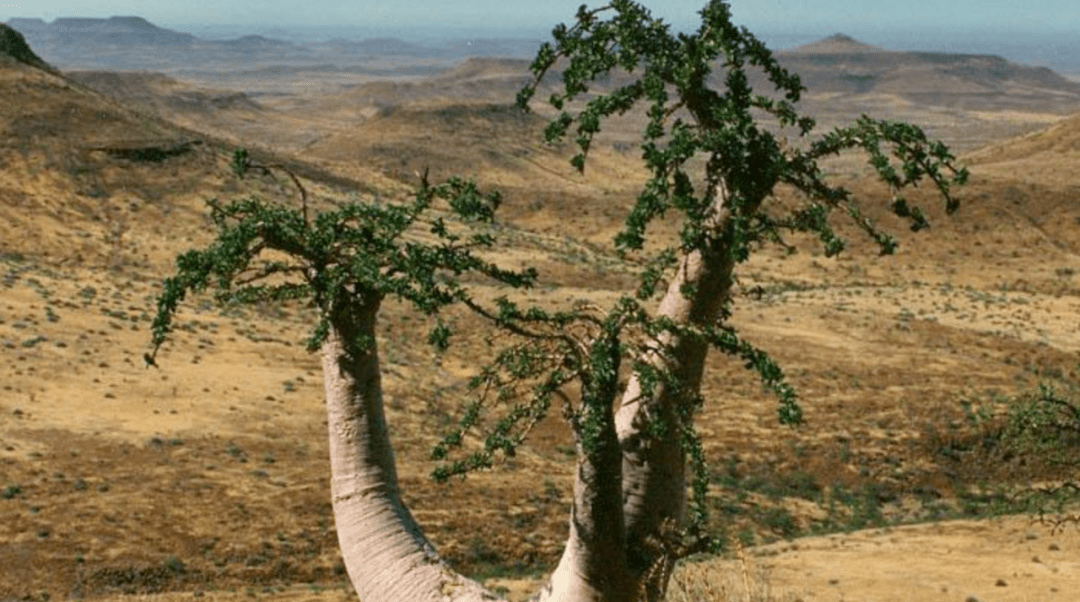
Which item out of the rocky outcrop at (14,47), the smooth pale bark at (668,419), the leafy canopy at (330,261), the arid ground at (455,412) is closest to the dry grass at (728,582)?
the arid ground at (455,412)

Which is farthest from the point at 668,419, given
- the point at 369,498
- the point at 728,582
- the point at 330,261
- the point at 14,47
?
the point at 14,47

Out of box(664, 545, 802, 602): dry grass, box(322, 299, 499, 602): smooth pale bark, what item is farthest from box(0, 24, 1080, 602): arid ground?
box(322, 299, 499, 602): smooth pale bark

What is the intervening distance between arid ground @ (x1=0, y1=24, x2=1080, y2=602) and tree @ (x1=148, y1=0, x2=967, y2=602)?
2.91 feet

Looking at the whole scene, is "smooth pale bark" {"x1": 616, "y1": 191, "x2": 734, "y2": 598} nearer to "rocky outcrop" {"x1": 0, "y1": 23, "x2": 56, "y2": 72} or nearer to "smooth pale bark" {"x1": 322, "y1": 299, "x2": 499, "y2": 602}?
"smooth pale bark" {"x1": 322, "y1": 299, "x2": 499, "y2": 602}

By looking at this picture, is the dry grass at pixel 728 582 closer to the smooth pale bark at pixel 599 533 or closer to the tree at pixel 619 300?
the smooth pale bark at pixel 599 533

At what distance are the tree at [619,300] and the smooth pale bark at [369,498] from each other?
11 millimetres

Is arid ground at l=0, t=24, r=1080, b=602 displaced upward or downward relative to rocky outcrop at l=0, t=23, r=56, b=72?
downward

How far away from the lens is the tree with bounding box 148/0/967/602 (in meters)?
6.24

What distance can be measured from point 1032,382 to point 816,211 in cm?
2843

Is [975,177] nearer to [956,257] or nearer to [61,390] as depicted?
[956,257]

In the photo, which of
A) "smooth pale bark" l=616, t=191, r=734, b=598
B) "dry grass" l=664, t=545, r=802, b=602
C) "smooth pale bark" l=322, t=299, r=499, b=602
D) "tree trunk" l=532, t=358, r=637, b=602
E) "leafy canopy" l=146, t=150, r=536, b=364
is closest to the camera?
"tree trunk" l=532, t=358, r=637, b=602

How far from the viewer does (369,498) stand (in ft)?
24.9

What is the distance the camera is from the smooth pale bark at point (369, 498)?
7.38m

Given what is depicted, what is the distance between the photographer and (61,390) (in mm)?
23109
